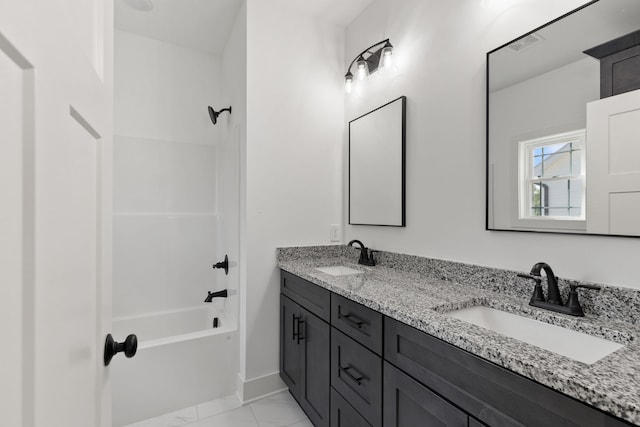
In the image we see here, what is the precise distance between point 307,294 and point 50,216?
1423mm

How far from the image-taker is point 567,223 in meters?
1.09

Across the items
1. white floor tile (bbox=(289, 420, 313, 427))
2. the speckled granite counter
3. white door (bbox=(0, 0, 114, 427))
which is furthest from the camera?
white floor tile (bbox=(289, 420, 313, 427))

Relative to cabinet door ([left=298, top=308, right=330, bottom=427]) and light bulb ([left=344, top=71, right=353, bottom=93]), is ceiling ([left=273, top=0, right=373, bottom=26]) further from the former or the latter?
cabinet door ([left=298, top=308, right=330, bottom=427])

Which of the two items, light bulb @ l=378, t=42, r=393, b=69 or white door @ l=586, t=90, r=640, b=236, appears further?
light bulb @ l=378, t=42, r=393, b=69

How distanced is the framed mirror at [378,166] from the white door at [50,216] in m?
1.54

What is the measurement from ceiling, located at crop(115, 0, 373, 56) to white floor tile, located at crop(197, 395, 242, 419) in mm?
2769

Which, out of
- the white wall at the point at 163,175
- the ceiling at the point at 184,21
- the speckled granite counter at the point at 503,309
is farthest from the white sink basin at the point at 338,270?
the ceiling at the point at 184,21

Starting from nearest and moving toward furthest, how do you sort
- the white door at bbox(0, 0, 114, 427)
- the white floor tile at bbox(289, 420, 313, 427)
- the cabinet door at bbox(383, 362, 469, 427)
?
the white door at bbox(0, 0, 114, 427)
the cabinet door at bbox(383, 362, 469, 427)
the white floor tile at bbox(289, 420, 313, 427)

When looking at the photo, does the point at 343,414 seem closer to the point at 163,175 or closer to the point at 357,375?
the point at 357,375

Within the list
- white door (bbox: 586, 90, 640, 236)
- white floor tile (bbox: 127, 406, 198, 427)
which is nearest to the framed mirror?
white door (bbox: 586, 90, 640, 236)

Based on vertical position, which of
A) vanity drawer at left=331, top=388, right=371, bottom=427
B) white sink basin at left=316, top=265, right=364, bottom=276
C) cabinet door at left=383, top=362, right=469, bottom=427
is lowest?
vanity drawer at left=331, top=388, right=371, bottom=427

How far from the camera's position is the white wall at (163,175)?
2545 millimetres

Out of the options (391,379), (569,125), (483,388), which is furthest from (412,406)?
(569,125)

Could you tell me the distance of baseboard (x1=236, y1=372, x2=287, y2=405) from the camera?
196 cm
